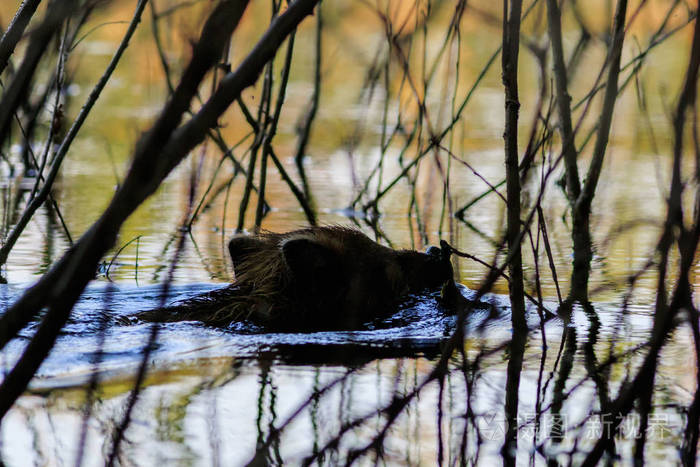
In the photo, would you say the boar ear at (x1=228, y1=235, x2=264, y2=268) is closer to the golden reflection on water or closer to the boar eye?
the golden reflection on water

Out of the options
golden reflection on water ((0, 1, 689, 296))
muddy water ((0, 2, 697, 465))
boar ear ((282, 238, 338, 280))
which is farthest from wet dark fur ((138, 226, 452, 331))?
golden reflection on water ((0, 1, 689, 296))

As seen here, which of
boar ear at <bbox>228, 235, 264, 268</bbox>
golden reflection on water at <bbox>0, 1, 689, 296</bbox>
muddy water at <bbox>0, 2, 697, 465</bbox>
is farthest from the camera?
golden reflection on water at <bbox>0, 1, 689, 296</bbox>

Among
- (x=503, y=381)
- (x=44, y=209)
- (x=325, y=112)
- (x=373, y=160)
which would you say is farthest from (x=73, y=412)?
(x=325, y=112)

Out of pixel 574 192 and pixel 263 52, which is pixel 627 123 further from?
pixel 263 52

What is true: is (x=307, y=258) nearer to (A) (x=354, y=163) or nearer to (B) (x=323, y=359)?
(B) (x=323, y=359)

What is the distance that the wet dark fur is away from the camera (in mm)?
4340

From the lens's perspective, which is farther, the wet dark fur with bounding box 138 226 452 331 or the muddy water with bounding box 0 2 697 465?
the wet dark fur with bounding box 138 226 452 331

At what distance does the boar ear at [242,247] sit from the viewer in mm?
4676

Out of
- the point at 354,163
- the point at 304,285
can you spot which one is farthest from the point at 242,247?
the point at 354,163

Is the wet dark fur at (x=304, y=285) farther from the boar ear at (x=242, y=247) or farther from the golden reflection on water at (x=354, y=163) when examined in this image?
the golden reflection on water at (x=354, y=163)

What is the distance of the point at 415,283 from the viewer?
15.8 ft

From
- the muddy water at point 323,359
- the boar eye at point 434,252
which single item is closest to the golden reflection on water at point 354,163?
the muddy water at point 323,359

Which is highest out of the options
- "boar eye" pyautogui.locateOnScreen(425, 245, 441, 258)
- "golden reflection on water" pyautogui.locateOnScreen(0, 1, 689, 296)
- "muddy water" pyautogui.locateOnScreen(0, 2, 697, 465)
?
"golden reflection on water" pyautogui.locateOnScreen(0, 1, 689, 296)

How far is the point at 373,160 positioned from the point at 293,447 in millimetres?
6988
